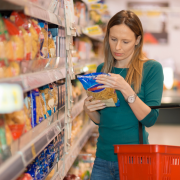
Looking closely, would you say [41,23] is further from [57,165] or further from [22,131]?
[57,165]

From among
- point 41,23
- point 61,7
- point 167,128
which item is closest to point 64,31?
point 61,7

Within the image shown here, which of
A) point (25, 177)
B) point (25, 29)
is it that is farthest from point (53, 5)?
point (25, 177)

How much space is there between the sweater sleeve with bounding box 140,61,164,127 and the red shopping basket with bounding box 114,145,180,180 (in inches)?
11.7

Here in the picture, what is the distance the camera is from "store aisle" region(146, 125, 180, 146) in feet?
14.7

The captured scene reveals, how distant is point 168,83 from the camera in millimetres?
6547

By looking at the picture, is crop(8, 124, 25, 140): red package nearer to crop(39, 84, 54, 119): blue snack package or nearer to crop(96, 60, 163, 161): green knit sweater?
crop(39, 84, 54, 119): blue snack package

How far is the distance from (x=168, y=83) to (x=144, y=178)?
554cm

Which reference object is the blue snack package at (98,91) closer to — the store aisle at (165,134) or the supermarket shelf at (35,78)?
the supermarket shelf at (35,78)

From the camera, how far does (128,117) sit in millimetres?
1651

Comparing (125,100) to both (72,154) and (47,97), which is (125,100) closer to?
(47,97)

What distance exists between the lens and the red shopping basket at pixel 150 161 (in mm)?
1259

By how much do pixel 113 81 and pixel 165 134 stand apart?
3.77m

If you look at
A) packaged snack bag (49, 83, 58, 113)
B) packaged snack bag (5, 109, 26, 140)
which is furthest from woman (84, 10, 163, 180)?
packaged snack bag (5, 109, 26, 140)

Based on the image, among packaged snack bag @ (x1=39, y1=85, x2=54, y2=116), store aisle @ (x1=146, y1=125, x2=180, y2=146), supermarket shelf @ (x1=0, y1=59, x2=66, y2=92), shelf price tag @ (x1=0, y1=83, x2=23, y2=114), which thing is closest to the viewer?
shelf price tag @ (x1=0, y1=83, x2=23, y2=114)
